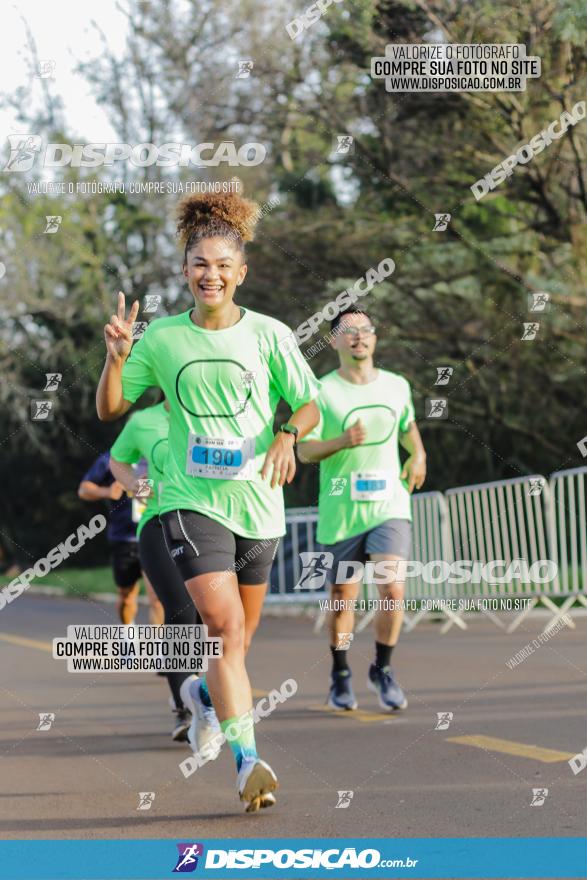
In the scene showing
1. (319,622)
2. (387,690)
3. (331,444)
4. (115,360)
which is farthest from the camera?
(319,622)

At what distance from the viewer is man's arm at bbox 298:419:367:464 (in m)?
7.43

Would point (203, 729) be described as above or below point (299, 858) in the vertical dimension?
above

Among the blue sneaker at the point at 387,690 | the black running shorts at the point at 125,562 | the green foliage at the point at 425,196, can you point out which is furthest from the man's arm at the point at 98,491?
the green foliage at the point at 425,196

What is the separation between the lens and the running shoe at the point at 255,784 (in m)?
4.77

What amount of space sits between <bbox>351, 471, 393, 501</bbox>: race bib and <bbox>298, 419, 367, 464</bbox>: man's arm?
0.70 feet

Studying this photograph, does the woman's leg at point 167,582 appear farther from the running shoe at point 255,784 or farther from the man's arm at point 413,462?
the running shoe at point 255,784

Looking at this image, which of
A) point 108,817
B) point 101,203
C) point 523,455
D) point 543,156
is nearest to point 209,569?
point 108,817

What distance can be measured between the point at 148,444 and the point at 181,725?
1.42 meters

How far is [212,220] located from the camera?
17.9ft

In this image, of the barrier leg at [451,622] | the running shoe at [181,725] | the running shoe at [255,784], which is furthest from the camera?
the barrier leg at [451,622]

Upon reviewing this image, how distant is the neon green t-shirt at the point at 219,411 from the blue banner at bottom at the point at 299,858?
1297 millimetres

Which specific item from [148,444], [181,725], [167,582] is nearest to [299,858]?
[167,582]

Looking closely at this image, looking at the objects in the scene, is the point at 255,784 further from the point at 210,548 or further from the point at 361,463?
the point at 361,463

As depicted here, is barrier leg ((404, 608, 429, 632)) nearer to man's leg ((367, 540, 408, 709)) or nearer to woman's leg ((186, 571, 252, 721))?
man's leg ((367, 540, 408, 709))
